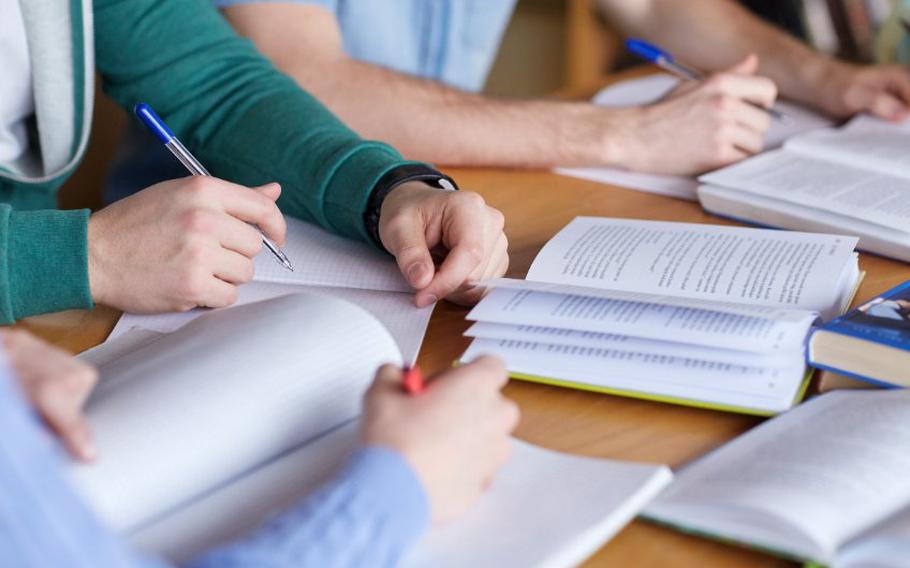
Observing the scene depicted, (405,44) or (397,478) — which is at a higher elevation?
(397,478)

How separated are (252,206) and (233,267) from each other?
0.06m

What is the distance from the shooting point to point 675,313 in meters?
0.80

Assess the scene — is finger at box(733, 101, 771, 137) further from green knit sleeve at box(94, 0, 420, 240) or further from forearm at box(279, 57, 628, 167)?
green knit sleeve at box(94, 0, 420, 240)

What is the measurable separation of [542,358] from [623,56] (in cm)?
260

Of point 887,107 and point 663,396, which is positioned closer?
point 663,396

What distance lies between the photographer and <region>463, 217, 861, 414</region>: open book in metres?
0.77

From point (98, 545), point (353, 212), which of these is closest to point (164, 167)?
point (353, 212)

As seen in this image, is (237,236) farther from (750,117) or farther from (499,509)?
(750,117)

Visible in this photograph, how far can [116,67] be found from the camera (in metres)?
1.26

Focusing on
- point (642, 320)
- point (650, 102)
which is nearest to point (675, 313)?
point (642, 320)

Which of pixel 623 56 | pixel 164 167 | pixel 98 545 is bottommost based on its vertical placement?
pixel 623 56

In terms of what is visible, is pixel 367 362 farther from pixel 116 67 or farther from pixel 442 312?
pixel 116 67

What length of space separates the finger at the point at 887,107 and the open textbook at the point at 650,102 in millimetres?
60

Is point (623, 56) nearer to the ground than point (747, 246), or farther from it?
nearer to the ground
